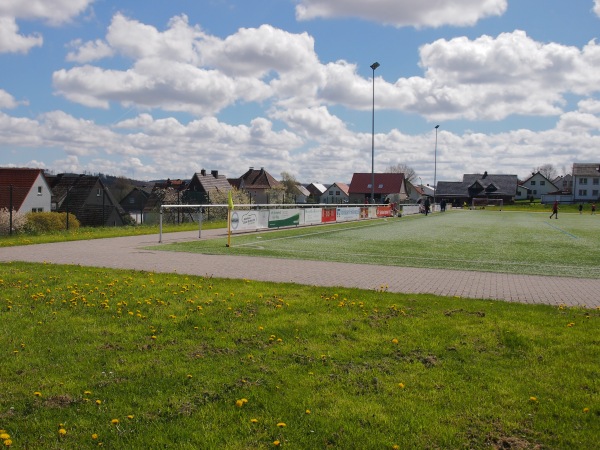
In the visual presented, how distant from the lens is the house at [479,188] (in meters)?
121

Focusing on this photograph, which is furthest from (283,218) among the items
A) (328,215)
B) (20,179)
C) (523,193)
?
(523,193)

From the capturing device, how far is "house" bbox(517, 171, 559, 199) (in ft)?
420

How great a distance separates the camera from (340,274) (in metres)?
12.0

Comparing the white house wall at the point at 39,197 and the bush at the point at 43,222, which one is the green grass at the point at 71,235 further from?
the white house wall at the point at 39,197

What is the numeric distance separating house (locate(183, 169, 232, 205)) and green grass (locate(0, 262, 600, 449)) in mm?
27125

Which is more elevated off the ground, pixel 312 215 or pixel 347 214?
pixel 312 215

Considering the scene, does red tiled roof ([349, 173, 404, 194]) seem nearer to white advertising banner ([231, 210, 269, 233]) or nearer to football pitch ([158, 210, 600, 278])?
white advertising banner ([231, 210, 269, 233])

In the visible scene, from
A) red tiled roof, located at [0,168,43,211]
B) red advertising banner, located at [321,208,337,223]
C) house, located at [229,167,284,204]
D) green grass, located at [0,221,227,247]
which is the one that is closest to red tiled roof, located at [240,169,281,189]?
house, located at [229,167,284,204]

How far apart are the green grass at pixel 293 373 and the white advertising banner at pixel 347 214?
29750 mm

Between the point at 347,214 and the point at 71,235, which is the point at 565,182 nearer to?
the point at 347,214

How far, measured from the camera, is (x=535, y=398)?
14.5ft

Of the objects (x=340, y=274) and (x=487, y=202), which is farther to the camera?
(x=487, y=202)

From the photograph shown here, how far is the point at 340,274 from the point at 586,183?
369 feet

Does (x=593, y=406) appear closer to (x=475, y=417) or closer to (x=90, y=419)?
(x=475, y=417)
